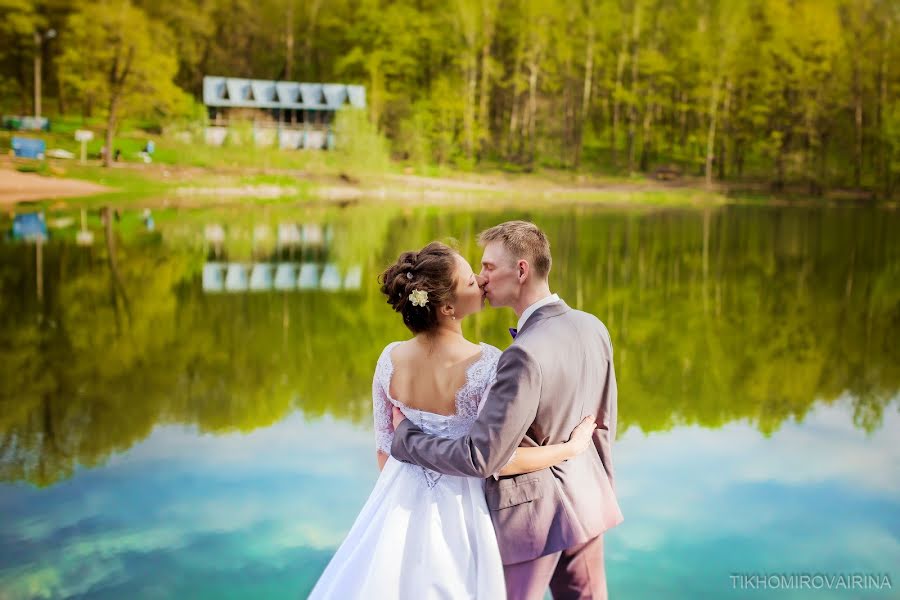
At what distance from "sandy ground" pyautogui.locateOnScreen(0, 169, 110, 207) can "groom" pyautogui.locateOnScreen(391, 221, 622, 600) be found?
35.1 meters

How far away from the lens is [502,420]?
286cm

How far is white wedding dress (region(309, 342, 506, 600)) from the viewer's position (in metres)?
3.17

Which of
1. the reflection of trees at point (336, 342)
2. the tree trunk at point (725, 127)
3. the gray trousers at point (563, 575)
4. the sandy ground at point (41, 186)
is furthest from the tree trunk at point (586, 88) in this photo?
the gray trousers at point (563, 575)

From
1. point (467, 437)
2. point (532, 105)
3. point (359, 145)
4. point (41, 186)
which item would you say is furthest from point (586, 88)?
point (467, 437)

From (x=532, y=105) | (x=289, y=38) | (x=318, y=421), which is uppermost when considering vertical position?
(x=289, y=38)

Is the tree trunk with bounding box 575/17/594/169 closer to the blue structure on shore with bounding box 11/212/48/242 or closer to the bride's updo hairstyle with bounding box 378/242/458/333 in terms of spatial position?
the blue structure on shore with bounding box 11/212/48/242

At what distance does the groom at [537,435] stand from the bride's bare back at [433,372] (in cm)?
12

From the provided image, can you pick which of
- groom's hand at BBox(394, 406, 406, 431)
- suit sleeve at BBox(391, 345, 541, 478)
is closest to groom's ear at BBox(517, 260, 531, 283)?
suit sleeve at BBox(391, 345, 541, 478)

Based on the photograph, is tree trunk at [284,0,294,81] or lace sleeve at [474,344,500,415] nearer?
lace sleeve at [474,344,500,415]

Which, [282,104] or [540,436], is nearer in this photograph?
[540,436]

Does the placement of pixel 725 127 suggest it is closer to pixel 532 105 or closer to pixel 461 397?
pixel 532 105

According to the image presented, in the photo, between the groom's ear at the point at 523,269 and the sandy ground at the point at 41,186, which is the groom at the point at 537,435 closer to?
the groom's ear at the point at 523,269

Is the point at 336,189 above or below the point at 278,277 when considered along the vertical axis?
above

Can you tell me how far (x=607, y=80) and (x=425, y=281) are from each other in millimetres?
55820
